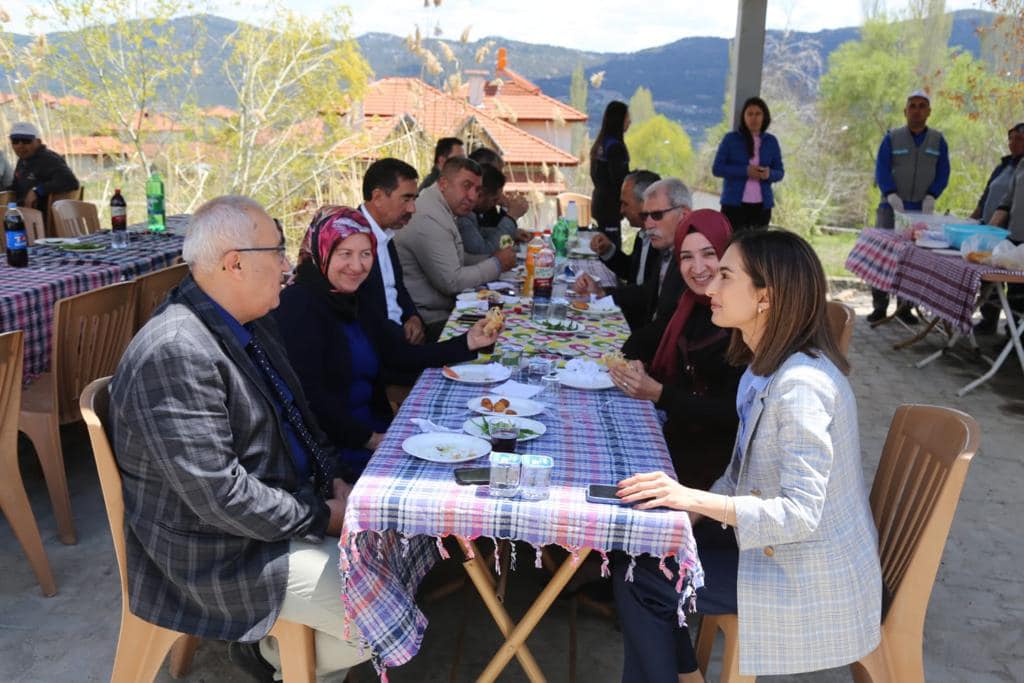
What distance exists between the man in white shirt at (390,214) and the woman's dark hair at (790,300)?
2.02 meters

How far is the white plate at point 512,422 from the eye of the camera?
215cm

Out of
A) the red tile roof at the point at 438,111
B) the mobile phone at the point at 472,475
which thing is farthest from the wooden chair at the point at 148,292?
the red tile roof at the point at 438,111

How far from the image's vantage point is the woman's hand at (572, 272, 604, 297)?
4172 millimetres

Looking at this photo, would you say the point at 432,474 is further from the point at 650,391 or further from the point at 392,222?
the point at 392,222

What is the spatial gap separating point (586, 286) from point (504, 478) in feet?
8.04

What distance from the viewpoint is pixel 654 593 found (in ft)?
6.51

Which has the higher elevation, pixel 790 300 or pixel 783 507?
pixel 790 300

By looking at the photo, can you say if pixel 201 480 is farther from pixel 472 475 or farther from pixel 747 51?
pixel 747 51

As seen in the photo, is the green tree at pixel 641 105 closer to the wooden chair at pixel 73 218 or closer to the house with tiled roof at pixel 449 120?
the house with tiled roof at pixel 449 120

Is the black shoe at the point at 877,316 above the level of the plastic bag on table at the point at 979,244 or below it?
below

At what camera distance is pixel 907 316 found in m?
7.44

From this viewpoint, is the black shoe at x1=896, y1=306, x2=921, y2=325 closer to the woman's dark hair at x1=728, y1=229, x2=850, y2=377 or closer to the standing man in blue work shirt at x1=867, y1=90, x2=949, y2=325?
the standing man in blue work shirt at x1=867, y1=90, x2=949, y2=325

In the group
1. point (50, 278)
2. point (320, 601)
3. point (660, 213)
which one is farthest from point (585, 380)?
point (50, 278)

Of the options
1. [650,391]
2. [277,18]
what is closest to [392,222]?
[650,391]
